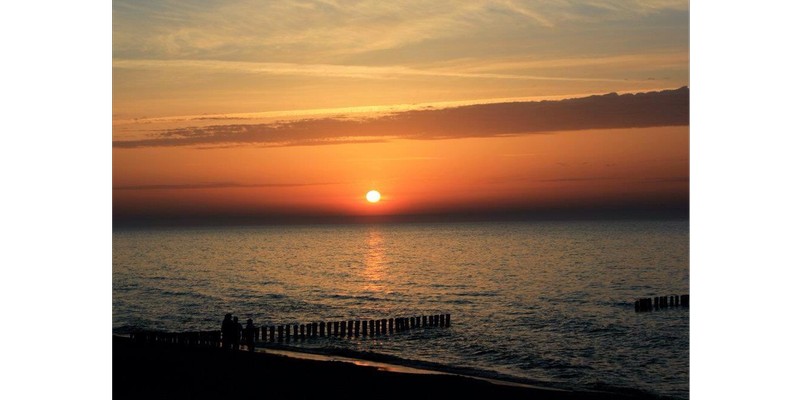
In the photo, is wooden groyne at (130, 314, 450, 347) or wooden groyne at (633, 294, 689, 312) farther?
wooden groyne at (633, 294, 689, 312)

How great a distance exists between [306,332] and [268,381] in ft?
65.0

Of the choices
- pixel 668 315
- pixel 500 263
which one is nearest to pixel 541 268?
pixel 500 263

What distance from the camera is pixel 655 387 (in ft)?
98.6

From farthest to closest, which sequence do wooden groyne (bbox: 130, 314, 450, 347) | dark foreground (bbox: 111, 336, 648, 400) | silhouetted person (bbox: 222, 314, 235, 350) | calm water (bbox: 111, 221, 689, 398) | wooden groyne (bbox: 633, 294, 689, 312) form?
wooden groyne (bbox: 633, 294, 689, 312) < calm water (bbox: 111, 221, 689, 398) < wooden groyne (bbox: 130, 314, 450, 347) < silhouetted person (bbox: 222, 314, 235, 350) < dark foreground (bbox: 111, 336, 648, 400)

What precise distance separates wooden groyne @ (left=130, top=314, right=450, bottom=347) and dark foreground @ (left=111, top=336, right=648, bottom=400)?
447cm

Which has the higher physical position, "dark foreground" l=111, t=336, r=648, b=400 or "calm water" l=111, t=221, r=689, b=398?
"dark foreground" l=111, t=336, r=648, b=400

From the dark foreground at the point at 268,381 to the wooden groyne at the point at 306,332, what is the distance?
4469 mm

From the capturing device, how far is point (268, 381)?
24344mm

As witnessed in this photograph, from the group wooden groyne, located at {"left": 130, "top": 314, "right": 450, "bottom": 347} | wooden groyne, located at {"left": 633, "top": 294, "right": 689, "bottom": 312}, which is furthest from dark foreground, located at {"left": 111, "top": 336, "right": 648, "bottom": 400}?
wooden groyne, located at {"left": 633, "top": 294, "right": 689, "bottom": 312}

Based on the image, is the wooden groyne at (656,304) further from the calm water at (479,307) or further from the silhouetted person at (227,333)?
the silhouetted person at (227,333)

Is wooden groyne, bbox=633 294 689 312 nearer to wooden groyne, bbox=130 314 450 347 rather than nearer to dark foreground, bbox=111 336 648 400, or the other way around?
wooden groyne, bbox=130 314 450 347

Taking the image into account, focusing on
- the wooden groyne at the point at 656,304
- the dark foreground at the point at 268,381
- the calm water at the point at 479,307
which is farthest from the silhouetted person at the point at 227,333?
the wooden groyne at the point at 656,304

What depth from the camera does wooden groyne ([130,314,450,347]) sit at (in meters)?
34.4
